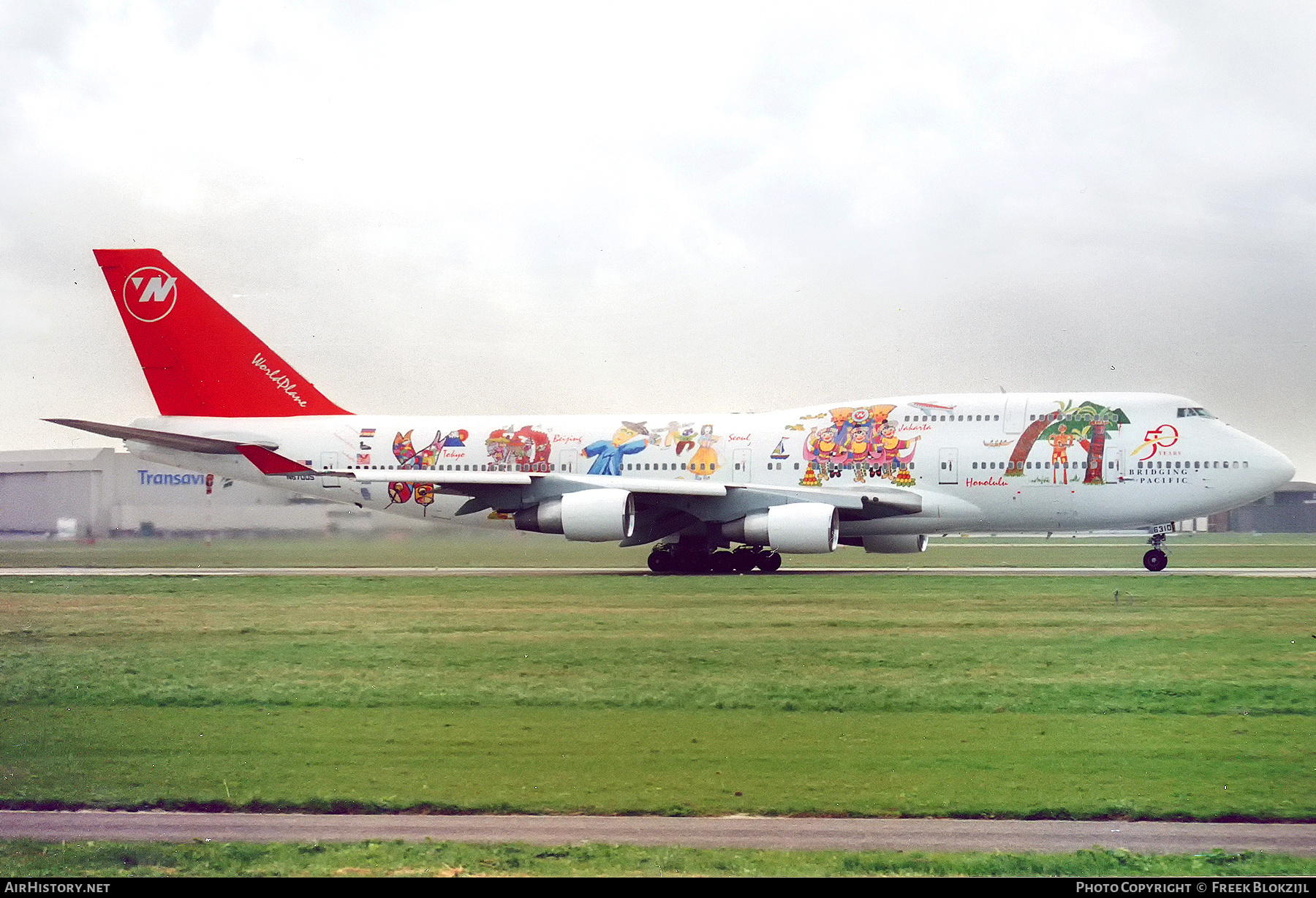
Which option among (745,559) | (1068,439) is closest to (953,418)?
(1068,439)

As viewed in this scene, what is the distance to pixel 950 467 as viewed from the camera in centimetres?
3319

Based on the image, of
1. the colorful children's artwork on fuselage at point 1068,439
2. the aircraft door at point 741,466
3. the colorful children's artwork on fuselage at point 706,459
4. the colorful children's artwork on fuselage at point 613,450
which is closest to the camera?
the colorful children's artwork on fuselage at point 1068,439

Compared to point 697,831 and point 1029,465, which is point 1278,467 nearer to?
point 1029,465

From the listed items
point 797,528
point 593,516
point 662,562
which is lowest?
point 662,562

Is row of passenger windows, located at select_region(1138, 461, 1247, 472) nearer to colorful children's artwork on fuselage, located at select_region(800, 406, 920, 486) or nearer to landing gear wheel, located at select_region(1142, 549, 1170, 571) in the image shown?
landing gear wheel, located at select_region(1142, 549, 1170, 571)

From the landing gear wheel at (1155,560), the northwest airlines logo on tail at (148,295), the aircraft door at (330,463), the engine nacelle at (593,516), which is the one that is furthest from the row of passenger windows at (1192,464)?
the northwest airlines logo on tail at (148,295)

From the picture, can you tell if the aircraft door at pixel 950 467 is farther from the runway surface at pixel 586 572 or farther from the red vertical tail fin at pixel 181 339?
the red vertical tail fin at pixel 181 339

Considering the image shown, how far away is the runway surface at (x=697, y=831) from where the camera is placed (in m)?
7.93

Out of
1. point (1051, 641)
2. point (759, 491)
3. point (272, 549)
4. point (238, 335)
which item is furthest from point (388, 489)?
point (1051, 641)

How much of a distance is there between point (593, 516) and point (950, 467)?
30.0 feet

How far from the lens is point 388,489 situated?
122 feet

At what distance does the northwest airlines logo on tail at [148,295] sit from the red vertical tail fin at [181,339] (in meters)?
0.02

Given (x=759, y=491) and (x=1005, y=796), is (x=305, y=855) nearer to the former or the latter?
(x=1005, y=796)

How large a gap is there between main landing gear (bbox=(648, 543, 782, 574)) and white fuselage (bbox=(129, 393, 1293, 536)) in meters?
1.96
